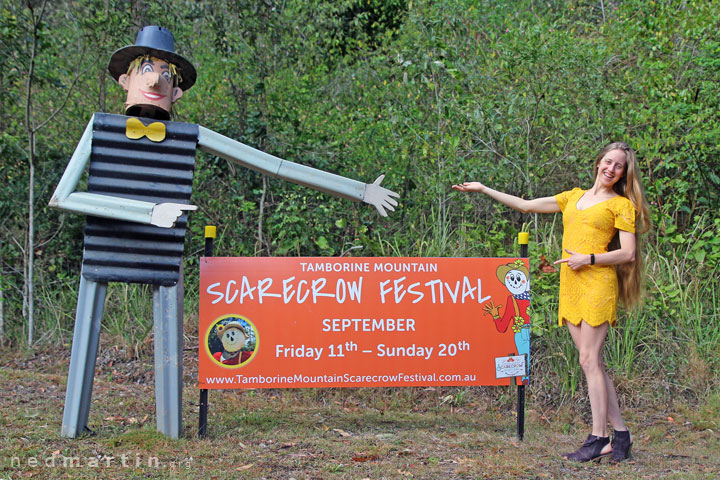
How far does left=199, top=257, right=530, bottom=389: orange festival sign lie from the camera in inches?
163

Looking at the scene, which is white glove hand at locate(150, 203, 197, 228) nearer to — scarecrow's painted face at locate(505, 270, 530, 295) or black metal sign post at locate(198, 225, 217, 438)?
black metal sign post at locate(198, 225, 217, 438)

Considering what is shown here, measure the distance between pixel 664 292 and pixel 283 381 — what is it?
3.18 meters

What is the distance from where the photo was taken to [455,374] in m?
4.24

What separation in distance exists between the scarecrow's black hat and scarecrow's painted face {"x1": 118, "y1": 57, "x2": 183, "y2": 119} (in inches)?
2.0

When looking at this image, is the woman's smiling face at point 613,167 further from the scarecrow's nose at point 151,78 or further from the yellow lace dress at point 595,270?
the scarecrow's nose at point 151,78

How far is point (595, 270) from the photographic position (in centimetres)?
368

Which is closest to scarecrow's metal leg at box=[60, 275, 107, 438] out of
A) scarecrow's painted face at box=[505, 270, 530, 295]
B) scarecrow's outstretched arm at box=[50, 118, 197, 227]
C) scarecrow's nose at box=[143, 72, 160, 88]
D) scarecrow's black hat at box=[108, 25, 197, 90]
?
scarecrow's outstretched arm at box=[50, 118, 197, 227]

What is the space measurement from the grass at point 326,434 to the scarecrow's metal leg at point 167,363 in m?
0.11

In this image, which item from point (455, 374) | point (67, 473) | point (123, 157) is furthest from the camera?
point (455, 374)

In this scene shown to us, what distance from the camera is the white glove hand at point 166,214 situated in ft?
12.0

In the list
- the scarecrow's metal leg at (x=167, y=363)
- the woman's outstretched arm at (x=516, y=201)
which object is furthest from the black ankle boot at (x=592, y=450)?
the scarecrow's metal leg at (x=167, y=363)

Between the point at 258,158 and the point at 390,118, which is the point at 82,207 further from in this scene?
the point at 390,118

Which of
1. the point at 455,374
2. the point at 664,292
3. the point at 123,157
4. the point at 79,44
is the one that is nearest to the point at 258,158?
the point at 123,157

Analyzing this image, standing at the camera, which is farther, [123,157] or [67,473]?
Answer: [123,157]
